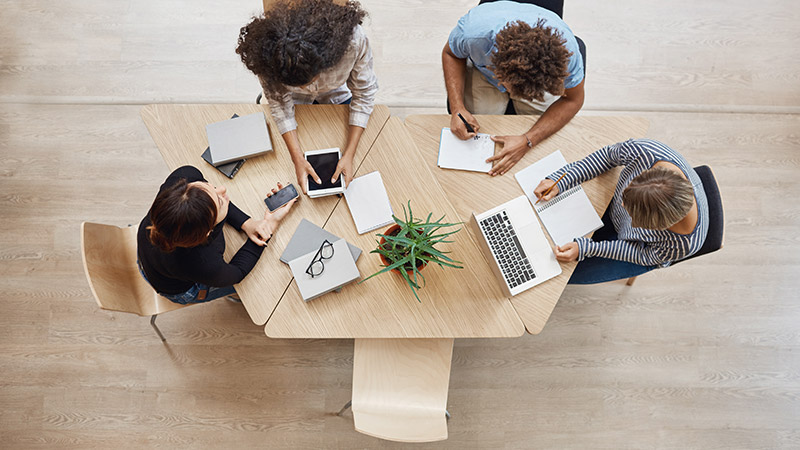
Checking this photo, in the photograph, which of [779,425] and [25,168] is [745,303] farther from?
[25,168]

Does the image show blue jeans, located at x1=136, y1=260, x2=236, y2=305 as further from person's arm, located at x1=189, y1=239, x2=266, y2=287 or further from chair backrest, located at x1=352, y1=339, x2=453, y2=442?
chair backrest, located at x1=352, y1=339, x2=453, y2=442

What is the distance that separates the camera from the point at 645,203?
5.11ft

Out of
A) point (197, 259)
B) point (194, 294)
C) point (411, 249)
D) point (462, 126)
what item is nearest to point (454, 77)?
point (462, 126)

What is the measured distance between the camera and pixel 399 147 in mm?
1817

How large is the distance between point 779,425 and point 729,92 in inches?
71.9

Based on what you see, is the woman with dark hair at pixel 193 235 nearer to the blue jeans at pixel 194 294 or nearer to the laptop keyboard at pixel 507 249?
the blue jeans at pixel 194 294

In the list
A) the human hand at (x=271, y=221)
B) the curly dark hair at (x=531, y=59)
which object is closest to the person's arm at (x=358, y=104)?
the human hand at (x=271, y=221)

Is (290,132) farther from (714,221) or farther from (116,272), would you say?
(714,221)

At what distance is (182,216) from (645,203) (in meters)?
1.49

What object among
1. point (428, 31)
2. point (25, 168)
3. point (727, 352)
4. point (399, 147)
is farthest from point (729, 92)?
point (25, 168)

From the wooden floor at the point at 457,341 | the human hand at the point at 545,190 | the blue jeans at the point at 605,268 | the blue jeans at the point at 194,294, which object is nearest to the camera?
the human hand at the point at 545,190

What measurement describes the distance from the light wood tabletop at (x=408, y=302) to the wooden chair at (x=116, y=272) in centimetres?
62

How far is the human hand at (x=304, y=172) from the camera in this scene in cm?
175

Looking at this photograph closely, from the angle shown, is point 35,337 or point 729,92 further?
point 729,92
